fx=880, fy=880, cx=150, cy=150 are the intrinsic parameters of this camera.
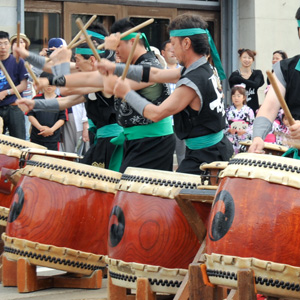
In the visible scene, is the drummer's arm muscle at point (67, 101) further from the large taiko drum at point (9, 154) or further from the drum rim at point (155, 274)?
the drum rim at point (155, 274)

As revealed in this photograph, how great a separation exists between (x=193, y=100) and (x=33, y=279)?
1460mm

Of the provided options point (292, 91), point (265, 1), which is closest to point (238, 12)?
point (265, 1)

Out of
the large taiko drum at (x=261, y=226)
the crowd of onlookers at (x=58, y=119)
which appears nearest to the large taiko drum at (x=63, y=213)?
the large taiko drum at (x=261, y=226)

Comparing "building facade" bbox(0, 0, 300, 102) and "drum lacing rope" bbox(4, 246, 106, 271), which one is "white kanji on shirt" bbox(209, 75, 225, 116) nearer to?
"drum lacing rope" bbox(4, 246, 106, 271)

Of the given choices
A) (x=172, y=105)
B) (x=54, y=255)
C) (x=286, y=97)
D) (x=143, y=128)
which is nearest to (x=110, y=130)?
(x=143, y=128)

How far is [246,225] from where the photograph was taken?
3.38 metres

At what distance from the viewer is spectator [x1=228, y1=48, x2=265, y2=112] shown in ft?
31.4

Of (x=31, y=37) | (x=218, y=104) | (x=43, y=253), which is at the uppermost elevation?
(x=31, y=37)

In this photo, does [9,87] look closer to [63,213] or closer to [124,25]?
[124,25]

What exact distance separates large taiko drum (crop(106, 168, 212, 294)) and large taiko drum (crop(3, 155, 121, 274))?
694 millimetres

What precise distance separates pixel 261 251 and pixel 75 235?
1732 mm

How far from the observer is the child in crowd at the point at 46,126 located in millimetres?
8310

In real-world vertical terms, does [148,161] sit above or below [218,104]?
below

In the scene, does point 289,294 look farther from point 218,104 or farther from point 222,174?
point 218,104
